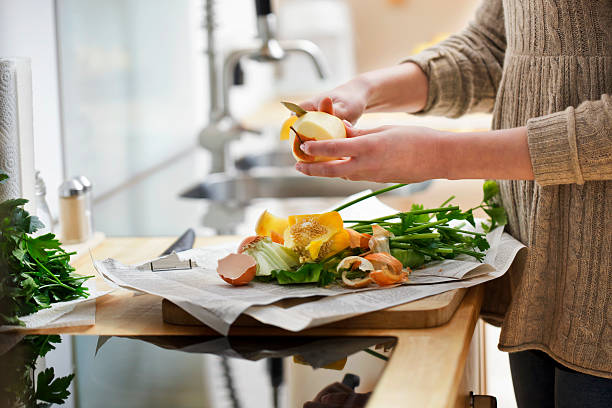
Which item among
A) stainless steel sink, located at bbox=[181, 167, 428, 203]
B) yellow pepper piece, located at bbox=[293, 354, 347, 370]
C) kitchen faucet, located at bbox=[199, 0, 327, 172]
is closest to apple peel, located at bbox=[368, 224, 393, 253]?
yellow pepper piece, located at bbox=[293, 354, 347, 370]

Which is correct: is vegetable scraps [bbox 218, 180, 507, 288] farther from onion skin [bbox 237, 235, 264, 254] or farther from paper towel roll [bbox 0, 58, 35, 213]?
paper towel roll [bbox 0, 58, 35, 213]

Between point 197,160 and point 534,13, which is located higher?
A: point 534,13

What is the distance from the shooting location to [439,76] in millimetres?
1108

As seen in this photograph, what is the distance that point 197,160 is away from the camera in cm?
250

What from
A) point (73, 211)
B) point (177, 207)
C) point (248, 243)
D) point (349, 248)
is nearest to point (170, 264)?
point (248, 243)

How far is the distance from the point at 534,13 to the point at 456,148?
236 millimetres

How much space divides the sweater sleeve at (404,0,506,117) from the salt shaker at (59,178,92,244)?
1.80 feet

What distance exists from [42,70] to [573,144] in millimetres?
1000

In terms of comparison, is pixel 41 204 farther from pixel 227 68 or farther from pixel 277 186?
pixel 277 186

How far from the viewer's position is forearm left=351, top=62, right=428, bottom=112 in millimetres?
1071

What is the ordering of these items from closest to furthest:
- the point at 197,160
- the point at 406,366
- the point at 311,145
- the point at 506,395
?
the point at 406,366 → the point at 311,145 → the point at 506,395 → the point at 197,160

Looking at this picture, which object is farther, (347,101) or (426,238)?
(347,101)

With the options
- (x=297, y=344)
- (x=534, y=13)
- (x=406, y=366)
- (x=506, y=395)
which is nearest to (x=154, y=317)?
(x=297, y=344)

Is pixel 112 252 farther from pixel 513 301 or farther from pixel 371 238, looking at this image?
pixel 513 301
